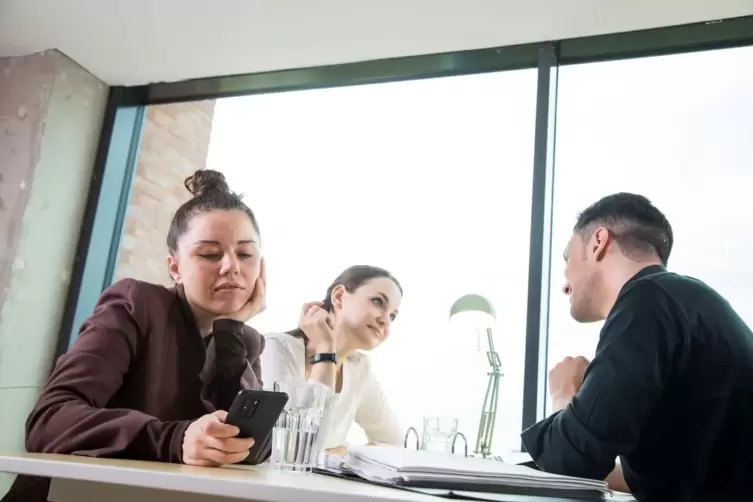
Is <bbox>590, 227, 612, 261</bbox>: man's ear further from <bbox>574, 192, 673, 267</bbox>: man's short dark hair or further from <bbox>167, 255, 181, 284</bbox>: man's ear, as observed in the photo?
<bbox>167, 255, 181, 284</bbox>: man's ear

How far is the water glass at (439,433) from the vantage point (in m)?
1.29

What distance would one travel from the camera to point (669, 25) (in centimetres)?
196

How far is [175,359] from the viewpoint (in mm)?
1379

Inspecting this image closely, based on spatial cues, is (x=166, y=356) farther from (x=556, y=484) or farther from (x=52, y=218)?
(x=52, y=218)

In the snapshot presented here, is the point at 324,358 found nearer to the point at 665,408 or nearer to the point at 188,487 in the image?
the point at 665,408

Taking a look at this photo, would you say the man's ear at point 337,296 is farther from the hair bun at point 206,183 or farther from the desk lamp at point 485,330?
the hair bun at point 206,183

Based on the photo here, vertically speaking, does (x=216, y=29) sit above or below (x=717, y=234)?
above

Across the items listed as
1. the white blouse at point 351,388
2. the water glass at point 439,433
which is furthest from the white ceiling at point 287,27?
the water glass at point 439,433

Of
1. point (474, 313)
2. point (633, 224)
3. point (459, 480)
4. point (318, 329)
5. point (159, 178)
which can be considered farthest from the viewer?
point (159, 178)

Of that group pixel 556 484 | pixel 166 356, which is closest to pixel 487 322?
pixel 166 356

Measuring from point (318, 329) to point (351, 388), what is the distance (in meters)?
0.24

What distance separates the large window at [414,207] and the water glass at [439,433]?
576 millimetres

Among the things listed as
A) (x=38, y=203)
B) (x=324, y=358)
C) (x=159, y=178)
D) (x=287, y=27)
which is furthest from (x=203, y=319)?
(x=159, y=178)

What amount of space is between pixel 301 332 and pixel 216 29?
3.40 ft
